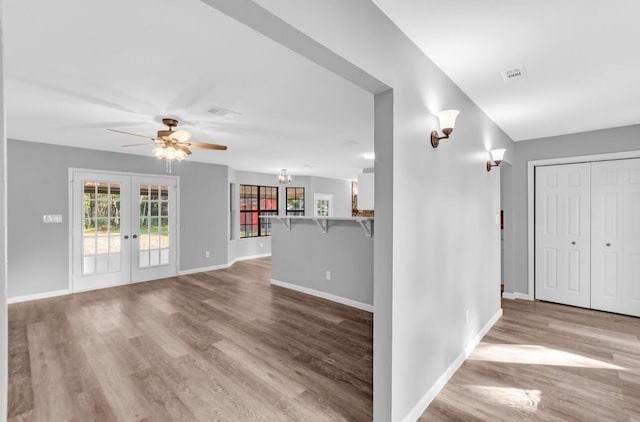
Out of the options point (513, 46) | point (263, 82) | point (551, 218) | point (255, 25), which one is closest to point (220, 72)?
point (263, 82)

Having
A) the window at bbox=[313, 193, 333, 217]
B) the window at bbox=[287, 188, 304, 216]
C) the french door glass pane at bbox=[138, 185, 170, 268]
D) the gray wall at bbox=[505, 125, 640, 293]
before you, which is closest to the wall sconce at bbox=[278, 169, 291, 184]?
the window at bbox=[287, 188, 304, 216]

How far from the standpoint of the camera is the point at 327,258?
4.67m

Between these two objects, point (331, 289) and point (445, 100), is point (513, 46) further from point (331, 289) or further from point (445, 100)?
point (331, 289)

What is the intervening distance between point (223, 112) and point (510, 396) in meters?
3.65

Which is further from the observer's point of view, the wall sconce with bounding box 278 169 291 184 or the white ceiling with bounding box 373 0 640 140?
the wall sconce with bounding box 278 169 291 184

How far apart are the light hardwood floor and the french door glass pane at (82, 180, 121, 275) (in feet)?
3.53

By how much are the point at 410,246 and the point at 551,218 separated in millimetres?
3775

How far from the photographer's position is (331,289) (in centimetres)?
462

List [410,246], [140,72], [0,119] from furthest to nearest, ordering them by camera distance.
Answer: [140,72]
[410,246]
[0,119]

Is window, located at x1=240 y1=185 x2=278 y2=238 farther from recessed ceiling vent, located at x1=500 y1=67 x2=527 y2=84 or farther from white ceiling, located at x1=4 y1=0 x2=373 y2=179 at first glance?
recessed ceiling vent, located at x1=500 y1=67 x2=527 y2=84

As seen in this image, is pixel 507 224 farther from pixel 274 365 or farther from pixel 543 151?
pixel 274 365

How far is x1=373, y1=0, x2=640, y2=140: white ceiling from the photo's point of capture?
65.0 inches

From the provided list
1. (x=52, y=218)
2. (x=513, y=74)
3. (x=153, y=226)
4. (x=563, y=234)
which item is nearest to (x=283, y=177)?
(x=153, y=226)

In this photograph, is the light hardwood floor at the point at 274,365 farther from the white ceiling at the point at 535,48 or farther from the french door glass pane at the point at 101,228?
the white ceiling at the point at 535,48
